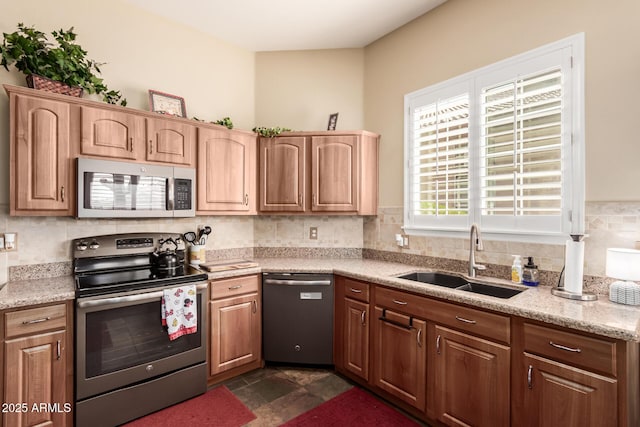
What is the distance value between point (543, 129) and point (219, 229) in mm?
2804

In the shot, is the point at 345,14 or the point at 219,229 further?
the point at 219,229

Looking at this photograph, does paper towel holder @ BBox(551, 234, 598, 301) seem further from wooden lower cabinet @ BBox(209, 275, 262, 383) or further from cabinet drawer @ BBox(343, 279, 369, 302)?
wooden lower cabinet @ BBox(209, 275, 262, 383)

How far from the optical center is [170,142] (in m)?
2.58

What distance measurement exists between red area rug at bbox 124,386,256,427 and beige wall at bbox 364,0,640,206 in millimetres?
2146

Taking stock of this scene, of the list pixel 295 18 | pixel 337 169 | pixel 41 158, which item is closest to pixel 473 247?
pixel 337 169

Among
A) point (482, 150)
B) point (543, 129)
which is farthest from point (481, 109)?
point (543, 129)

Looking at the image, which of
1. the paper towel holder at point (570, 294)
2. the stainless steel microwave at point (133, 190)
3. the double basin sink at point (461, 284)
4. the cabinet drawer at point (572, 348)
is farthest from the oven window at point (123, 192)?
the paper towel holder at point (570, 294)

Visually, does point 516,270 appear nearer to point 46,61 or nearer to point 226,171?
point 226,171

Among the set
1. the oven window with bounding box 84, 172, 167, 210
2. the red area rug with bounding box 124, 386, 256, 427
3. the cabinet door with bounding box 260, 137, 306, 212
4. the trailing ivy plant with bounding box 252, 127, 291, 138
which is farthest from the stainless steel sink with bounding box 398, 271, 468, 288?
the oven window with bounding box 84, 172, 167, 210

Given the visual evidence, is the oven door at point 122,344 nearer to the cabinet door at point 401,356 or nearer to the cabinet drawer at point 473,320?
the cabinet door at point 401,356

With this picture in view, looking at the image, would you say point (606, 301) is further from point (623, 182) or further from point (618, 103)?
point (618, 103)

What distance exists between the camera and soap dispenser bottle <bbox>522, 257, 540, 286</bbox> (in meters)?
2.07

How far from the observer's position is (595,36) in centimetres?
187

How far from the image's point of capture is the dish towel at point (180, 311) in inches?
87.5
